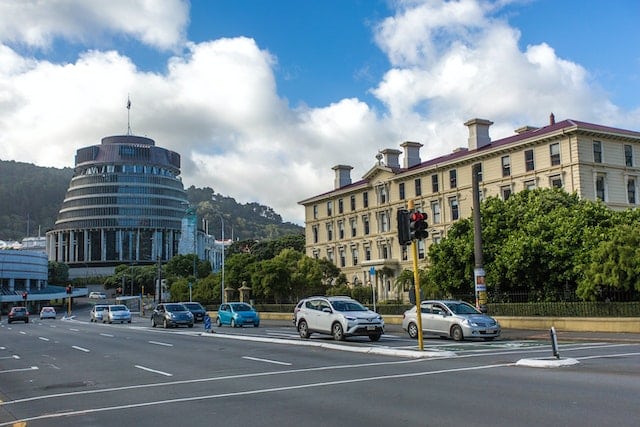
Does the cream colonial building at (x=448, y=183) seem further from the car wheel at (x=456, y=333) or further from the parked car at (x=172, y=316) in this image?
the car wheel at (x=456, y=333)

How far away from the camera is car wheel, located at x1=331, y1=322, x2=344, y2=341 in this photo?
24.9m

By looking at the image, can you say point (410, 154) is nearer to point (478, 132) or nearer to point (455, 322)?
point (478, 132)

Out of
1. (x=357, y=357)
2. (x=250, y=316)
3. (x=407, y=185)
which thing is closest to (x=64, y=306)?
(x=407, y=185)

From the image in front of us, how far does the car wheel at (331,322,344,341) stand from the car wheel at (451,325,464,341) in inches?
163

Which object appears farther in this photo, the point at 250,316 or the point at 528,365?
the point at 250,316

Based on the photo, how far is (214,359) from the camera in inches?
771

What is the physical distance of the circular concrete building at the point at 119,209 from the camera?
189500mm

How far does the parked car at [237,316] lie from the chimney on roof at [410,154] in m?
41.7

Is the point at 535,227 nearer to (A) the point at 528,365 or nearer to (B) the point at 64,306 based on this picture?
(A) the point at 528,365

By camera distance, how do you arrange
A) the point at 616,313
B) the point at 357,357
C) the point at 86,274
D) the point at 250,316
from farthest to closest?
the point at 86,274, the point at 250,316, the point at 616,313, the point at 357,357

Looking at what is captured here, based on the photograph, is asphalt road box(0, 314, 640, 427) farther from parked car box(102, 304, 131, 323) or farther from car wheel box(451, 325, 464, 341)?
parked car box(102, 304, 131, 323)

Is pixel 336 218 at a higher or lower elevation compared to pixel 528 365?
higher

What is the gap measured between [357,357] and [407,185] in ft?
192

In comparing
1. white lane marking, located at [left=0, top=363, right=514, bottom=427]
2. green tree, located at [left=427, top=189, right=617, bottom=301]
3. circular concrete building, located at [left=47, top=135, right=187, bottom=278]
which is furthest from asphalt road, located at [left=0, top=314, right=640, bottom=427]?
circular concrete building, located at [left=47, top=135, right=187, bottom=278]
